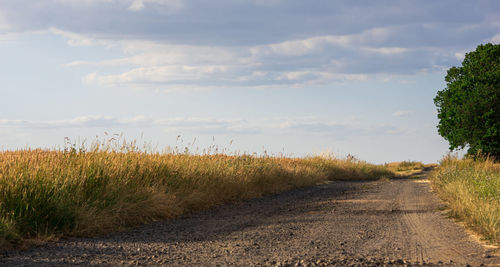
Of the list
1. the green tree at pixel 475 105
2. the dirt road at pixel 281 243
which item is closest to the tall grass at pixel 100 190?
the dirt road at pixel 281 243

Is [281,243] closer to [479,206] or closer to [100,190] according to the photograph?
[100,190]

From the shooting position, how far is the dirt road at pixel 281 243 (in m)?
6.05

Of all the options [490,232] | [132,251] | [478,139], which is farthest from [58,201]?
[478,139]

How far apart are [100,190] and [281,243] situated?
404cm

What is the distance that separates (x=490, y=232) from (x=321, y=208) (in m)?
4.97

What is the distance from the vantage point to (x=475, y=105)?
90.9 ft

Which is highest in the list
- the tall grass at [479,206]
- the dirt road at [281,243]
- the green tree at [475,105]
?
the green tree at [475,105]

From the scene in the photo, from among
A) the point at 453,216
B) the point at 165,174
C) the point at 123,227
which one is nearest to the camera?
the point at 123,227

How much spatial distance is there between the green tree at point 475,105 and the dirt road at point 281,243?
19475 mm

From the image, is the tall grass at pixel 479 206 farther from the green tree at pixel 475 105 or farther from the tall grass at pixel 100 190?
the green tree at pixel 475 105

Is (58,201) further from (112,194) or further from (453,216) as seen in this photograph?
(453,216)

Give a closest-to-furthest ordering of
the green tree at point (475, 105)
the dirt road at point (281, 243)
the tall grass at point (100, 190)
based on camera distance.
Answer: the dirt road at point (281, 243)
the tall grass at point (100, 190)
the green tree at point (475, 105)

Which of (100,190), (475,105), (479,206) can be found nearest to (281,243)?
A: (100,190)

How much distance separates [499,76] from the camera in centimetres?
2852
